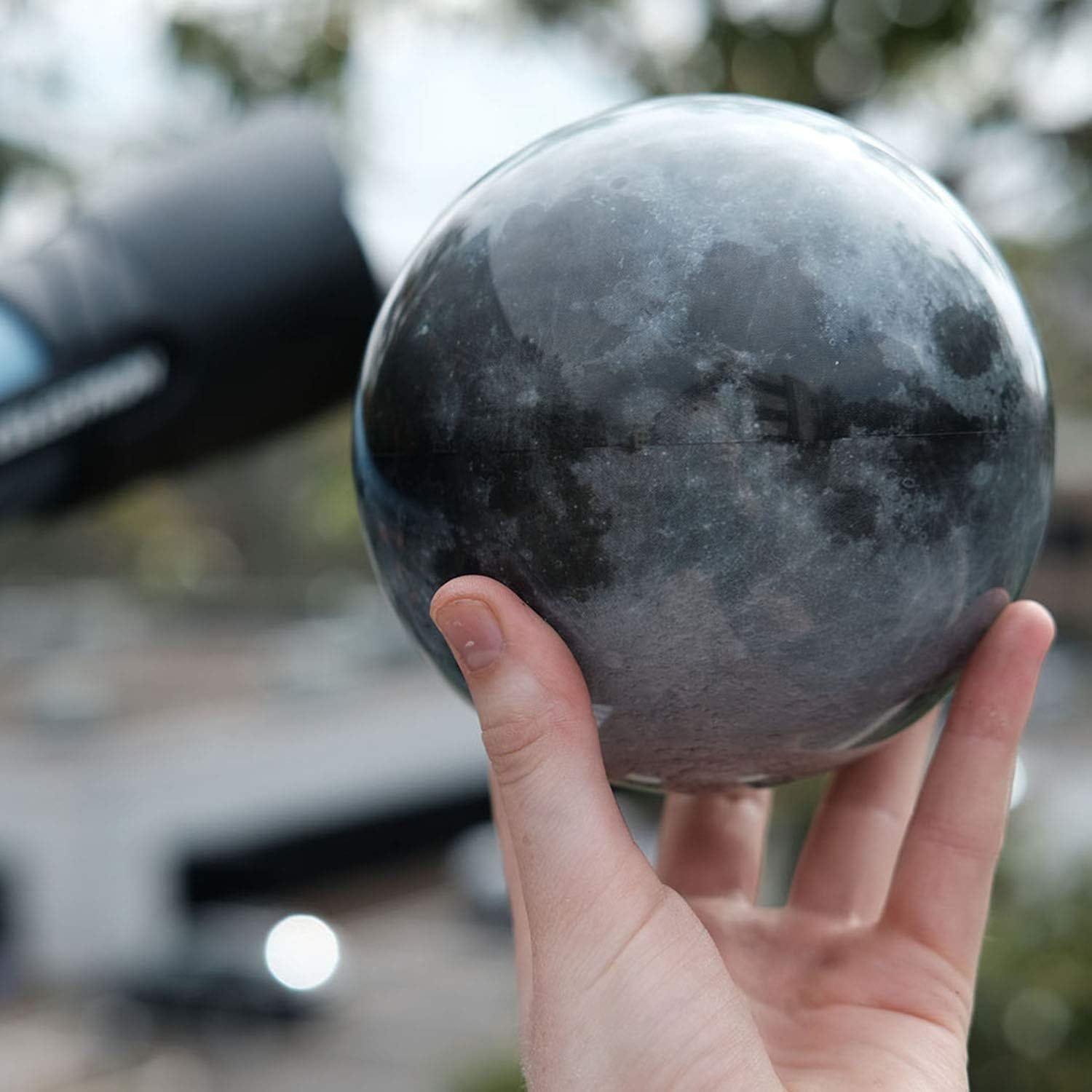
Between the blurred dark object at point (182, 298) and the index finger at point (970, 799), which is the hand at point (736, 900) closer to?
the index finger at point (970, 799)

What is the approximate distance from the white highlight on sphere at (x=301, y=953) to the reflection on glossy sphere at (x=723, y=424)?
14.1 meters

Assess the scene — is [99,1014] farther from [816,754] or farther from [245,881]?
[816,754]

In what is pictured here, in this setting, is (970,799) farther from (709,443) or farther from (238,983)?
(238,983)

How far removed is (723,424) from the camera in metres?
1.60

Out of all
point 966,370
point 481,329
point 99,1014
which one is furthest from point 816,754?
point 99,1014

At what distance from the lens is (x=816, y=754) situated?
1893mm

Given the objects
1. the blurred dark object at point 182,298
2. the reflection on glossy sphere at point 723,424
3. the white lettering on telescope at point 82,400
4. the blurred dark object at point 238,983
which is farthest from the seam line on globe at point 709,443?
the blurred dark object at point 238,983

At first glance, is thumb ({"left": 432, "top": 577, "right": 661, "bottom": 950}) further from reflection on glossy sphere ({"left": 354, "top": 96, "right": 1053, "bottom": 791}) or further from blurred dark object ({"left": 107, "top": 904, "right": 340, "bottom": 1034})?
blurred dark object ({"left": 107, "top": 904, "right": 340, "bottom": 1034})

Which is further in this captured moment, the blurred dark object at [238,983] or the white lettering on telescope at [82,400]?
the blurred dark object at [238,983]

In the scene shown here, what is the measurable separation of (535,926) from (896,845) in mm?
975

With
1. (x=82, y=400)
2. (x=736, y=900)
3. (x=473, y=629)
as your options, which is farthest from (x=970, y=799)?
Result: (x=82, y=400)

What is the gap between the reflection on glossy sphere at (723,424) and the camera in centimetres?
162

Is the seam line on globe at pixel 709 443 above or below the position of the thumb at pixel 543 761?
above

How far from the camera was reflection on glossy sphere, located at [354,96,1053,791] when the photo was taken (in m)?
1.62
